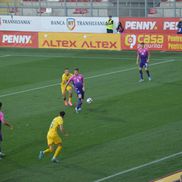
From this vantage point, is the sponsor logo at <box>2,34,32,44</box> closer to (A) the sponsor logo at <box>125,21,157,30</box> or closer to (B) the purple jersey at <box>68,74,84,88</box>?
(A) the sponsor logo at <box>125,21,157,30</box>

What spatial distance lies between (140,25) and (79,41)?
5.05 m

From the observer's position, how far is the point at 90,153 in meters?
25.8

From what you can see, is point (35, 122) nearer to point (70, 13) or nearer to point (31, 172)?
point (31, 172)

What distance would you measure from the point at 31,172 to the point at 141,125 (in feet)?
23.7

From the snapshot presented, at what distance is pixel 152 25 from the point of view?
54438mm

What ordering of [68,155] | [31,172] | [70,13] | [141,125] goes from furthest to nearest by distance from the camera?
1. [70,13]
2. [141,125]
3. [68,155]
4. [31,172]

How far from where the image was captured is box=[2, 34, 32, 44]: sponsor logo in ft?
183

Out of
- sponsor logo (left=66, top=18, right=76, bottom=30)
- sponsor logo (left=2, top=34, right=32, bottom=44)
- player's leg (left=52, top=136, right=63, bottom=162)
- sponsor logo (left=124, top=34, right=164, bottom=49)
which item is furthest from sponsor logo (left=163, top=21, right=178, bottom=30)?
player's leg (left=52, top=136, right=63, bottom=162)

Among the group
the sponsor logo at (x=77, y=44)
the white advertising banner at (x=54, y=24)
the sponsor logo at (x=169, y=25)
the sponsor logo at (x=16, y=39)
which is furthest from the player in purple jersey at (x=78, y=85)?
the white advertising banner at (x=54, y=24)

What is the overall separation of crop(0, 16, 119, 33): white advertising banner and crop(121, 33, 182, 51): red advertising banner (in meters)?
5.24

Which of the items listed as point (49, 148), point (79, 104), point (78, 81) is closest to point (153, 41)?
point (78, 81)

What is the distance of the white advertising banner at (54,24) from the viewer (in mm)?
57906

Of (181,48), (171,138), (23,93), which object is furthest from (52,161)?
(181,48)

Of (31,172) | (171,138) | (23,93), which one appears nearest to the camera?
(31,172)
